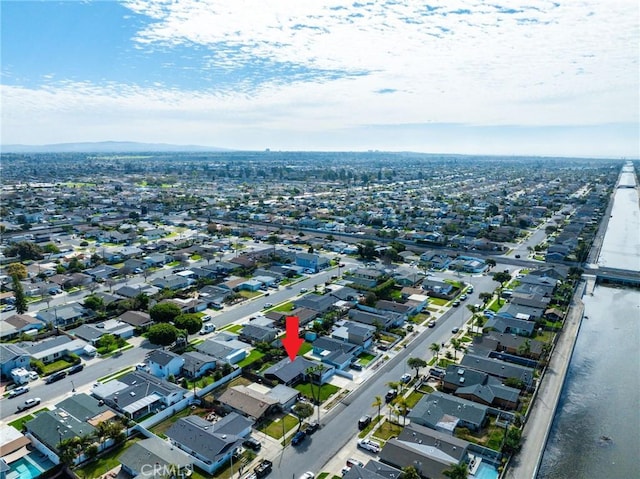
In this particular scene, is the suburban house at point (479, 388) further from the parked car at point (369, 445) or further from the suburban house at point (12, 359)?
the suburban house at point (12, 359)

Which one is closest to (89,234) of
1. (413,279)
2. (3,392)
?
(3,392)

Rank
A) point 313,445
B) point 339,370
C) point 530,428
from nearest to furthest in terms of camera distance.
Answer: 1. point 313,445
2. point 530,428
3. point 339,370

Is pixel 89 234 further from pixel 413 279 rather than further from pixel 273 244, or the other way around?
pixel 413 279

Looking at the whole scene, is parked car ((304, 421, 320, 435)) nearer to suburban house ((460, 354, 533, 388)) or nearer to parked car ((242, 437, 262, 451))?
parked car ((242, 437, 262, 451))

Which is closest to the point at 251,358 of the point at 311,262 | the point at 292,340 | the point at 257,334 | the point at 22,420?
the point at 257,334

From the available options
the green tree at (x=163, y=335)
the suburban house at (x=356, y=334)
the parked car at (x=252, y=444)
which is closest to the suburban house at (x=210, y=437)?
the parked car at (x=252, y=444)

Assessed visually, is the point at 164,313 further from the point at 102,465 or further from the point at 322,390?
the point at 322,390

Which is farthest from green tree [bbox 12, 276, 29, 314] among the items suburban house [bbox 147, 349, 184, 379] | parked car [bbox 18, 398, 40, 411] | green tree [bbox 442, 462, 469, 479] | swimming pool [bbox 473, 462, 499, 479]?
swimming pool [bbox 473, 462, 499, 479]
